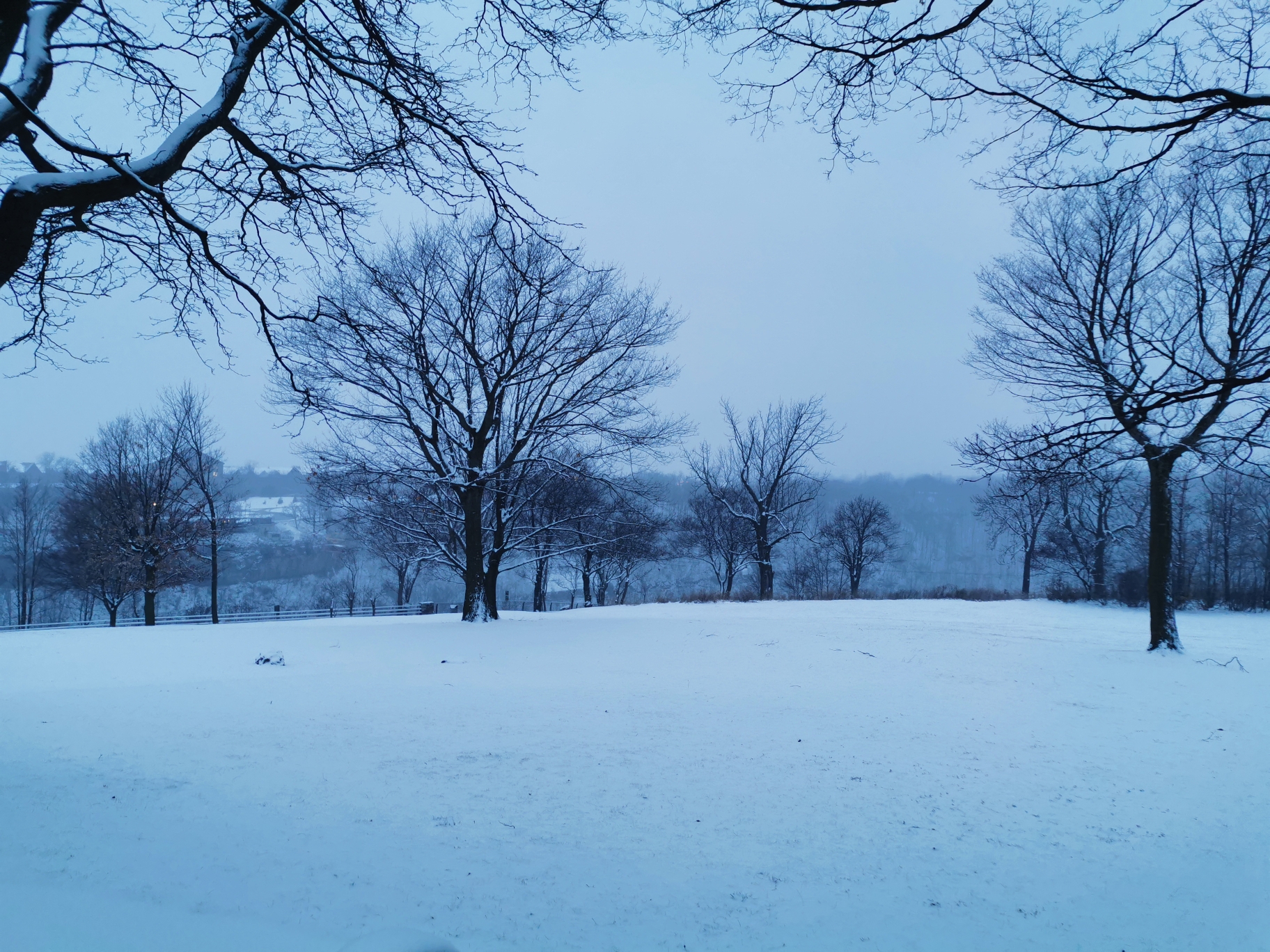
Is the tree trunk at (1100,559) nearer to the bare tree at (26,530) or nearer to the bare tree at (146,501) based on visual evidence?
the bare tree at (146,501)

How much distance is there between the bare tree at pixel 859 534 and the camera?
4625cm

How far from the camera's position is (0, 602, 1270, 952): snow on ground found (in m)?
3.19

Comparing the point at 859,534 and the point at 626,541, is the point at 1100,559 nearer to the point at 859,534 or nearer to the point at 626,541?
the point at 859,534

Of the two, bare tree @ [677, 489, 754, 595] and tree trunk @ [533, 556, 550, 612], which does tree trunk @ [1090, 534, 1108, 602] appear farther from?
tree trunk @ [533, 556, 550, 612]

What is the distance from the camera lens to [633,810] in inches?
177

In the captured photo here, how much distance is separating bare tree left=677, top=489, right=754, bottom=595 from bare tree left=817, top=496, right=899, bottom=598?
6.11 m

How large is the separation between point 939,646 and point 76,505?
37.6 m

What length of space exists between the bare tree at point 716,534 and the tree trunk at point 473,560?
1085 inches

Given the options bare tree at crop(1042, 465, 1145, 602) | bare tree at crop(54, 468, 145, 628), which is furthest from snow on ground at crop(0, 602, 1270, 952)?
bare tree at crop(1042, 465, 1145, 602)

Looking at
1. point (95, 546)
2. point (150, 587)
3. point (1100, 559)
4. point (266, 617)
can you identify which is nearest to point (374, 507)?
point (150, 587)

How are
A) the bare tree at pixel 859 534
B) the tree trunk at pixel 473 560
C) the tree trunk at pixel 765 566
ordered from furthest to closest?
the bare tree at pixel 859 534, the tree trunk at pixel 765 566, the tree trunk at pixel 473 560

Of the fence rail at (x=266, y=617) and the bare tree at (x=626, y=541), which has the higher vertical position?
the bare tree at (x=626, y=541)

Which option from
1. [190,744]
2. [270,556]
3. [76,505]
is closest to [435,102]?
[190,744]

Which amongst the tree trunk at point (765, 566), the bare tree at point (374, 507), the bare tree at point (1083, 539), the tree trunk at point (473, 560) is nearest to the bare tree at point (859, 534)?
the bare tree at point (1083, 539)
